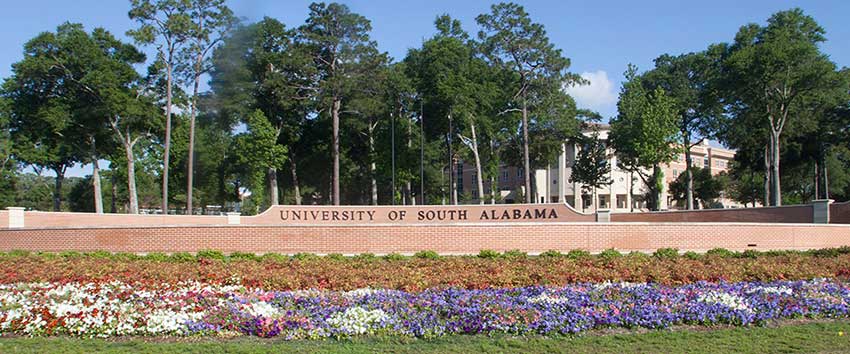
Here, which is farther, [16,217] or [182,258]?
[16,217]

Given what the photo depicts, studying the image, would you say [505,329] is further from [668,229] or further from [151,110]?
[151,110]

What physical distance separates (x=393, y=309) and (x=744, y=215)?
79.0 feet

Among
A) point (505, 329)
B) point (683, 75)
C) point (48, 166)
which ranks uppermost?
point (683, 75)

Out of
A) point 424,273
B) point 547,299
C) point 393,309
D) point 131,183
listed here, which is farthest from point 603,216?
point 131,183

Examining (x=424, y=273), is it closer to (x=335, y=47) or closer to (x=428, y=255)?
(x=428, y=255)

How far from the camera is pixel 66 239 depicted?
20125 millimetres

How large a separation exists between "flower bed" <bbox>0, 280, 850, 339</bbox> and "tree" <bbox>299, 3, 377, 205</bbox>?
97.5 feet

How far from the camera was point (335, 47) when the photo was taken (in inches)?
1560

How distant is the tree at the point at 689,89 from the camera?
45.3 metres

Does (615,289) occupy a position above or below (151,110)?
below

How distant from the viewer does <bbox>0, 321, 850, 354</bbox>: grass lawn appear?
6.92 m

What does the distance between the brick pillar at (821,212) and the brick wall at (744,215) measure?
11.7 inches

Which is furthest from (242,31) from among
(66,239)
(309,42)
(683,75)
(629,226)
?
(683,75)

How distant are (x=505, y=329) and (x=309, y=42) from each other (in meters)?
34.7
